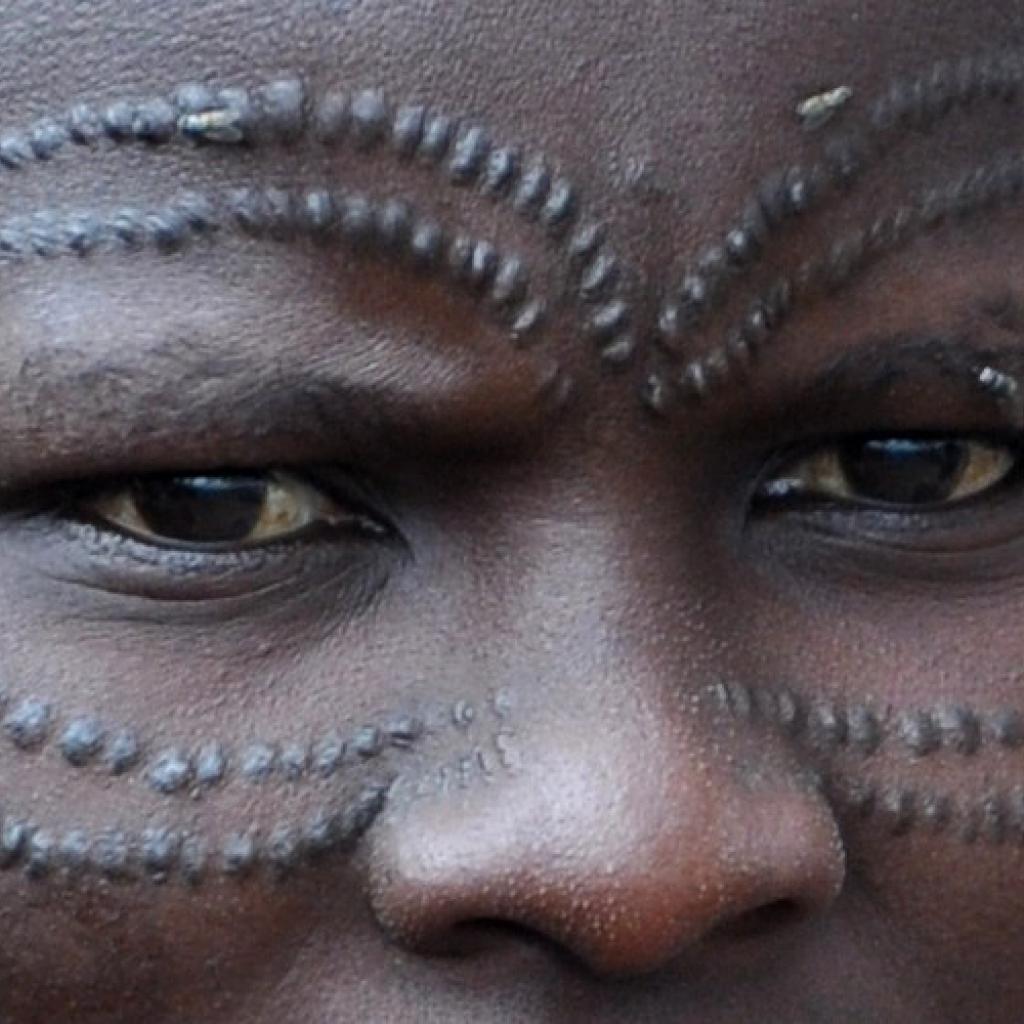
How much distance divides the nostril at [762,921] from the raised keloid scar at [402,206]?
35cm

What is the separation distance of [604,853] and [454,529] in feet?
0.76

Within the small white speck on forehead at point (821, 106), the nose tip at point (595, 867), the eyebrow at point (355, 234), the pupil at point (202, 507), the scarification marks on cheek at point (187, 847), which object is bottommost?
the nose tip at point (595, 867)

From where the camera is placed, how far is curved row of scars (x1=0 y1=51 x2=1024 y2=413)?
56.9 inches

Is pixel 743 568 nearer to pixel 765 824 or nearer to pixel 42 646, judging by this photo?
pixel 765 824

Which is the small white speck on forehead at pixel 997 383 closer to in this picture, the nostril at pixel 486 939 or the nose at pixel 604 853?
the nose at pixel 604 853

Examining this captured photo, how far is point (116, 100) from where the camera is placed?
4.80 ft

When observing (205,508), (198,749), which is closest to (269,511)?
(205,508)

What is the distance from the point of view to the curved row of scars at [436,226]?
4.74 feet

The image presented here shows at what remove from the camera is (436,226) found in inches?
57.2

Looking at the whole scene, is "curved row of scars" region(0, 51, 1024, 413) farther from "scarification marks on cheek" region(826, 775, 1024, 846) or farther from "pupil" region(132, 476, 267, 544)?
"scarification marks on cheek" region(826, 775, 1024, 846)

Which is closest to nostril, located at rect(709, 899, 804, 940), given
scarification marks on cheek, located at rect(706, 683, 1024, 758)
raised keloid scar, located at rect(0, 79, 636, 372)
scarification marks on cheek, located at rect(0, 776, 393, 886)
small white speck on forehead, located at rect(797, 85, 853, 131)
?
scarification marks on cheek, located at rect(706, 683, 1024, 758)

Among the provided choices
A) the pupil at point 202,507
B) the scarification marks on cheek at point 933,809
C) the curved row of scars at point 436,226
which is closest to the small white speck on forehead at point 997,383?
the curved row of scars at point 436,226

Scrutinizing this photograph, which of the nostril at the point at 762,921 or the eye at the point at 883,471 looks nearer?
the nostril at the point at 762,921

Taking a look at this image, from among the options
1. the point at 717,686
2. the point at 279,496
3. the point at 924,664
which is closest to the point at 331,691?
the point at 279,496
